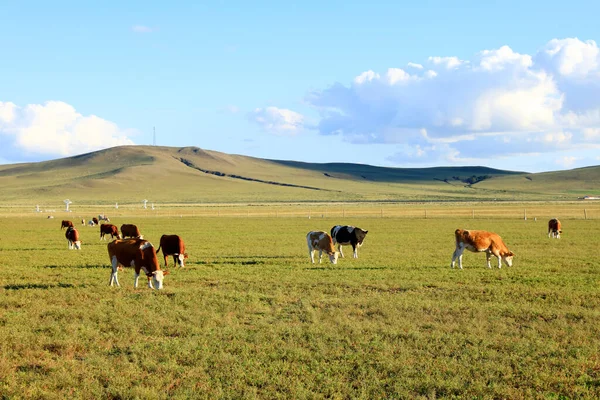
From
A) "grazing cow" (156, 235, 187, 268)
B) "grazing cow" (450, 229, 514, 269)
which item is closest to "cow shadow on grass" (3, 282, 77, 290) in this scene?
"grazing cow" (156, 235, 187, 268)

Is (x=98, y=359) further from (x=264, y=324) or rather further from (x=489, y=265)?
(x=489, y=265)

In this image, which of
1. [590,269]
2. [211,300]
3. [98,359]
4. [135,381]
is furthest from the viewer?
[590,269]

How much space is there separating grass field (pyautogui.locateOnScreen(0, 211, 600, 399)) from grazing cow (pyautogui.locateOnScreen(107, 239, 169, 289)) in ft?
1.59

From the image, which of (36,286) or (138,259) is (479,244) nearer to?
(138,259)

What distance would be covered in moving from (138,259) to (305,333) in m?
7.07

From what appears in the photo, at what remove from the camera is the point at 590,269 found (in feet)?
66.5

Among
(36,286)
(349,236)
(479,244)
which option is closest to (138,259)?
(36,286)

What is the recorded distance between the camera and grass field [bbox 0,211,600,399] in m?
8.48

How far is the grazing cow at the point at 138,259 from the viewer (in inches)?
634

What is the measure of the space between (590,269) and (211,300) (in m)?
14.3

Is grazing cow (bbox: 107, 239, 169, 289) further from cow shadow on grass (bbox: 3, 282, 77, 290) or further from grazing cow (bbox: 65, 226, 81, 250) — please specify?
grazing cow (bbox: 65, 226, 81, 250)

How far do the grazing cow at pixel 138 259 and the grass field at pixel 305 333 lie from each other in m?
0.48

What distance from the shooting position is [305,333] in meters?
11.3

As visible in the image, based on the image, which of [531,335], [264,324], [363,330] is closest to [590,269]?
[531,335]
